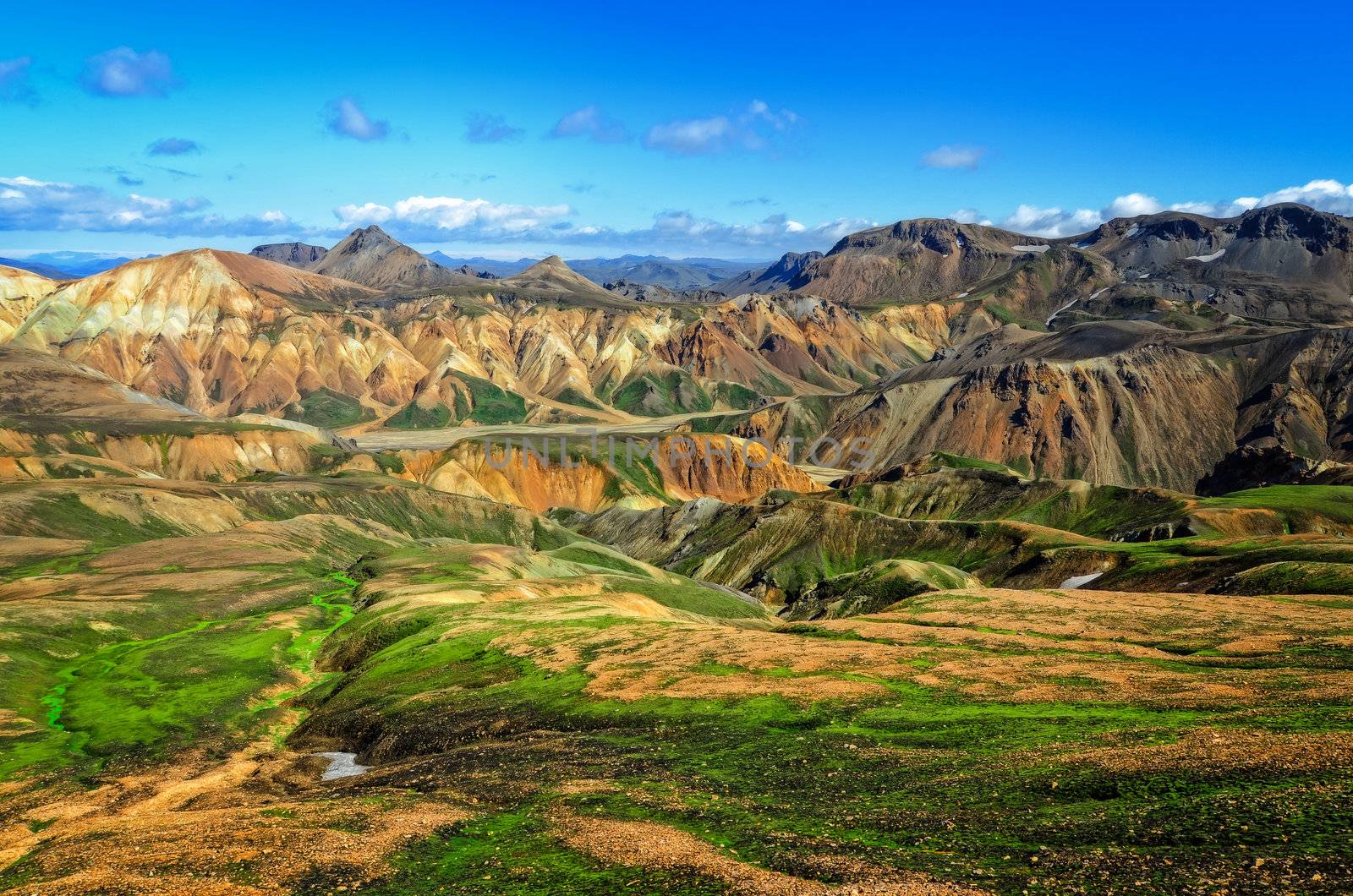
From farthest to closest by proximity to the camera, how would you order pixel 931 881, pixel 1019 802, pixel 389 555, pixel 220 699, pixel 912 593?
pixel 389 555 → pixel 912 593 → pixel 220 699 → pixel 1019 802 → pixel 931 881

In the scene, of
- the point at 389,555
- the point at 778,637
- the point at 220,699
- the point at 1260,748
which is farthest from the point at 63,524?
the point at 1260,748

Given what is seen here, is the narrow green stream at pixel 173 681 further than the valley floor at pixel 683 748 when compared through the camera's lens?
Yes

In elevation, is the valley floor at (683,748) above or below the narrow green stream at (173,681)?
above

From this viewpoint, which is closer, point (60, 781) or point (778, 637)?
point (60, 781)

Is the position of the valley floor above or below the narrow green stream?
above

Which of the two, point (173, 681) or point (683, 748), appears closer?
point (683, 748)

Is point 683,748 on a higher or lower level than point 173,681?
higher

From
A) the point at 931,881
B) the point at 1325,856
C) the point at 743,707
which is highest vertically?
the point at 1325,856

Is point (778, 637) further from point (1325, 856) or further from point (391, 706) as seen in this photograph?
point (1325, 856)

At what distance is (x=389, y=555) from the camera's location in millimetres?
173375

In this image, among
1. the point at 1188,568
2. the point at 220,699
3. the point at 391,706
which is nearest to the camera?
the point at 391,706

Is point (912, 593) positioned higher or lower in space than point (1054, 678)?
lower

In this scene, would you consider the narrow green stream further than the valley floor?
Yes

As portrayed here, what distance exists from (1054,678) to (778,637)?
33.4 m
